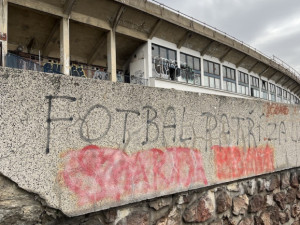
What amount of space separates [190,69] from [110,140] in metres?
22.3

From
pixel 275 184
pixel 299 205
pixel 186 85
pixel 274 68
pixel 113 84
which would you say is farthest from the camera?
pixel 274 68

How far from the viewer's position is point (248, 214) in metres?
3.12

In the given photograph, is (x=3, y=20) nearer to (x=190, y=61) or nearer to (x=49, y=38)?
(x=49, y=38)

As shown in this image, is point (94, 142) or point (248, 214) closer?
point (94, 142)

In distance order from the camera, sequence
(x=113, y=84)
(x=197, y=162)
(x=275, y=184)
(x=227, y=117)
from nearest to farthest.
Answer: (x=113, y=84), (x=197, y=162), (x=227, y=117), (x=275, y=184)

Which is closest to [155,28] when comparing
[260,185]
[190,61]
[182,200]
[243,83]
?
[190,61]

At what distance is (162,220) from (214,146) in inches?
38.9

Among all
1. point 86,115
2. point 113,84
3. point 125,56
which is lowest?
point 86,115

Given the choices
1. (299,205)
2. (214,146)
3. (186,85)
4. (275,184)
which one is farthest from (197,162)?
(186,85)

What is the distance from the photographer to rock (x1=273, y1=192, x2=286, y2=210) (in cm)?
352

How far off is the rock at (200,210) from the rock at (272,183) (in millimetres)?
1172

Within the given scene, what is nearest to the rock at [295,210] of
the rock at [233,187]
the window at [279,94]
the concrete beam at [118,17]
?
the rock at [233,187]

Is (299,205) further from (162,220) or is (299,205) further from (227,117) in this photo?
(162,220)

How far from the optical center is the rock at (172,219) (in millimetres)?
2330
